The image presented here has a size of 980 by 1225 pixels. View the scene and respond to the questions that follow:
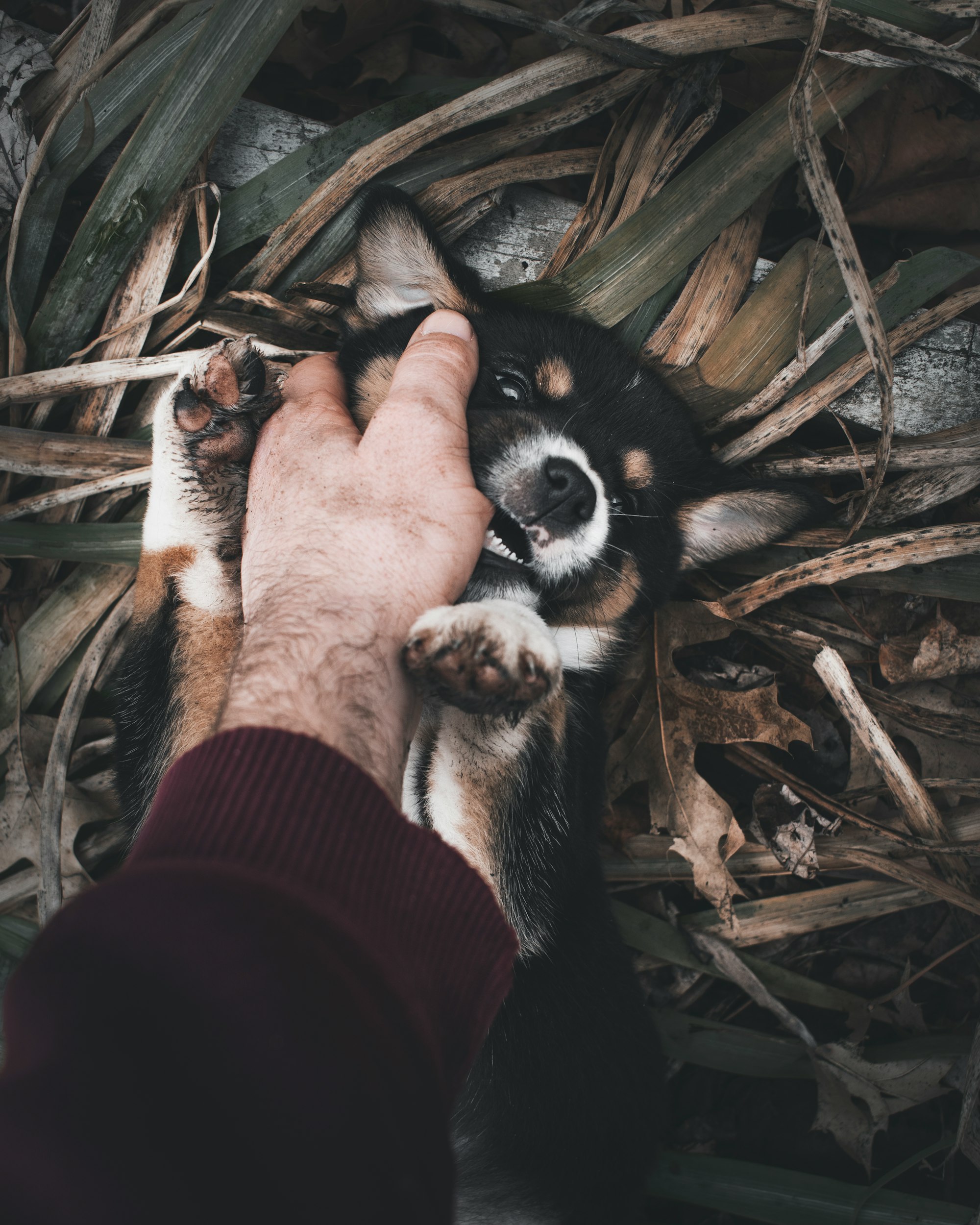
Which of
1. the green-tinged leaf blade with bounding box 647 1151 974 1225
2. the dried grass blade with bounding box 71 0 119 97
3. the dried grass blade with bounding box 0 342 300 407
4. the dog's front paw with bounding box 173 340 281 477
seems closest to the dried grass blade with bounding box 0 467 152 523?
the dried grass blade with bounding box 0 342 300 407

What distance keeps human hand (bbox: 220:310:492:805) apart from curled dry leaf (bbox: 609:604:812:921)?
44.3 inches

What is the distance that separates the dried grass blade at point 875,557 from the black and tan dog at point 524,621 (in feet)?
0.51

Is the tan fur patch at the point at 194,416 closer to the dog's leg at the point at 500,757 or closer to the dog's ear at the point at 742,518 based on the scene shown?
the dog's leg at the point at 500,757

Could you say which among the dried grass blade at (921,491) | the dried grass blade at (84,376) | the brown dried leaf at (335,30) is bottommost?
the dried grass blade at (921,491)

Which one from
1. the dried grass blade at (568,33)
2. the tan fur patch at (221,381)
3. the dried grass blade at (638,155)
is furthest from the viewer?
the dried grass blade at (638,155)

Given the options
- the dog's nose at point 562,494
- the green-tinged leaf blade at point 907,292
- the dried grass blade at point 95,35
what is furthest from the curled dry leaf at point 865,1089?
the dried grass blade at point 95,35

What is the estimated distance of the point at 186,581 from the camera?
2.04 metres

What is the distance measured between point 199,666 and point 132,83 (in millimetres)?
1881

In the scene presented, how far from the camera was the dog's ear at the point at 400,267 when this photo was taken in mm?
2055

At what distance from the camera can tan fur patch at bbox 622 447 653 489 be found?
7.61ft

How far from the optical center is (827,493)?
2.63m

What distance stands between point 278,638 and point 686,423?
1681 mm

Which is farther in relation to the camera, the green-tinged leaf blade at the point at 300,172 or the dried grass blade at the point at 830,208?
the green-tinged leaf blade at the point at 300,172

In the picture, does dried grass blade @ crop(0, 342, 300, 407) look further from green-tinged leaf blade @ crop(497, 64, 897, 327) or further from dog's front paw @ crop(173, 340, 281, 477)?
green-tinged leaf blade @ crop(497, 64, 897, 327)
